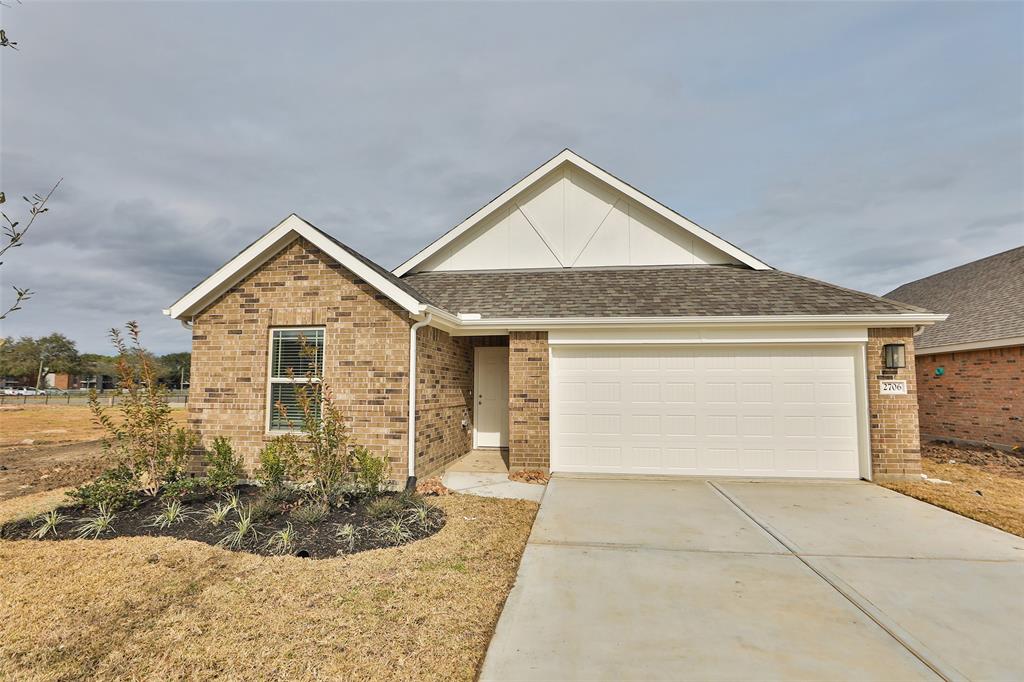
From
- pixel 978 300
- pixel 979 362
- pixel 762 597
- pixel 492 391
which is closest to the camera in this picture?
pixel 762 597

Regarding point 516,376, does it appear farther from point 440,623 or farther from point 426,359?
point 440,623

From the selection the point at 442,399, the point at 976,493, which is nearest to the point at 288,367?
the point at 442,399

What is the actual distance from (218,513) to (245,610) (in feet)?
8.26

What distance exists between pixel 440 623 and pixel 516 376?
579 centimetres

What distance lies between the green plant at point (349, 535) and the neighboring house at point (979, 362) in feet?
47.0

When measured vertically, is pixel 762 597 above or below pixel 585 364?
below

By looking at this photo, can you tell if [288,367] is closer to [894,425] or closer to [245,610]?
[245,610]

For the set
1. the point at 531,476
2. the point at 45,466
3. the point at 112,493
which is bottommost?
the point at 45,466

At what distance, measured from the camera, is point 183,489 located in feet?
21.1

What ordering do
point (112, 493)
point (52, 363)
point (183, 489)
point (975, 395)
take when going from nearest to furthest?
point (112, 493), point (183, 489), point (975, 395), point (52, 363)

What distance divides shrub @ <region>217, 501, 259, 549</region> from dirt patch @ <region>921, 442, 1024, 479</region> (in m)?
13.0

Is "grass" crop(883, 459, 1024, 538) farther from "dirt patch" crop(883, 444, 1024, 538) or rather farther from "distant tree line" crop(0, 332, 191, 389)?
"distant tree line" crop(0, 332, 191, 389)

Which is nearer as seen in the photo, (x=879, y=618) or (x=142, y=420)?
(x=879, y=618)

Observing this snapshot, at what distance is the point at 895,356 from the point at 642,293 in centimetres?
452
